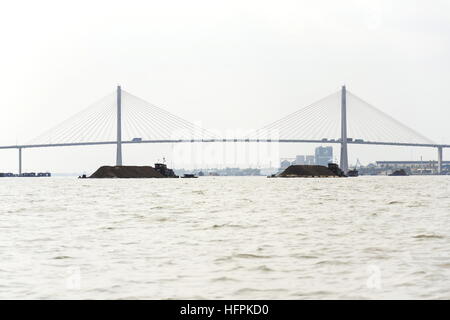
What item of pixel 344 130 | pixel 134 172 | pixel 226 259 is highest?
pixel 344 130

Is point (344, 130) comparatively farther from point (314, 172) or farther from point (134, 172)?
point (134, 172)

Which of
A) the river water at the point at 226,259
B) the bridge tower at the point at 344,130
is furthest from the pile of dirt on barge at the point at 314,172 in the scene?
the river water at the point at 226,259

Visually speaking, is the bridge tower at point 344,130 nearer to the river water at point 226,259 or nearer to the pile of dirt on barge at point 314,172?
the pile of dirt on barge at point 314,172

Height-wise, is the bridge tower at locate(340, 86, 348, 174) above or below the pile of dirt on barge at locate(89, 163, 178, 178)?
above

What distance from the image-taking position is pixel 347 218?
69.7 feet

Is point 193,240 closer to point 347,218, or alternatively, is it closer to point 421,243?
point 421,243

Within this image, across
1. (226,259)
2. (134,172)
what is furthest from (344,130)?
(226,259)

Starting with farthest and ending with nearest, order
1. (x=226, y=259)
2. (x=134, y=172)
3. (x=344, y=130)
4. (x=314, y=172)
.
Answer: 1. (x=314, y=172)
2. (x=134, y=172)
3. (x=344, y=130)
4. (x=226, y=259)

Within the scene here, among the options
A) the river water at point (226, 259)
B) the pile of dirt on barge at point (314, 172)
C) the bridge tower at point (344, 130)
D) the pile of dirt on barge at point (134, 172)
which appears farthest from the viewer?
the pile of dirt on barge at point (314, 172)

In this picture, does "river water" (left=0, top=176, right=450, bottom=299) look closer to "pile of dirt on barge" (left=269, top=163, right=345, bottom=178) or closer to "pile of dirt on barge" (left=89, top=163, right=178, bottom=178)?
"pile of dirt on barge" (left=89, top=163, right=178, bottom=178)

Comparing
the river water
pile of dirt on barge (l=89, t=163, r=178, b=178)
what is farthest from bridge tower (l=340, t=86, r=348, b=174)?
the river water
